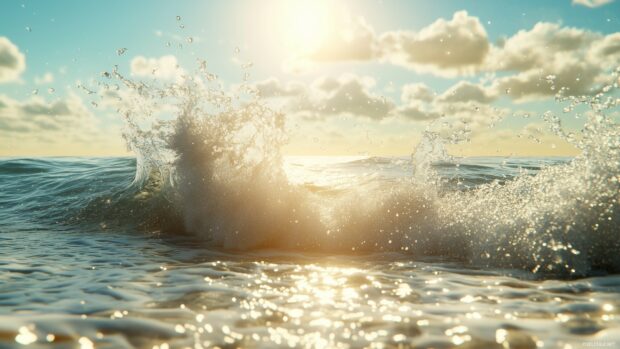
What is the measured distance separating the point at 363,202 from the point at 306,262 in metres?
2.27

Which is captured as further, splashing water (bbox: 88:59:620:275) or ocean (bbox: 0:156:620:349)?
splashing water (bbox: 88:59:620:275)

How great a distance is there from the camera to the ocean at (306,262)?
2914mm

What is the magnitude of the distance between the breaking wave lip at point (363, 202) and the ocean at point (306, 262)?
0.03 metres

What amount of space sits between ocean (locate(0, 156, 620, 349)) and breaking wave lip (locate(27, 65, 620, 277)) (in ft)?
A: 0.08

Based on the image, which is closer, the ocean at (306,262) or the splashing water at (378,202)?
the ocean at (306,262)

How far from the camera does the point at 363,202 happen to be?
744 centimetres

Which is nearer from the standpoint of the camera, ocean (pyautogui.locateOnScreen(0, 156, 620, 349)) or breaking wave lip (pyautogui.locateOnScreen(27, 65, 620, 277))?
ocean (pyautogui.locateOnScreen(0, 156, 620, 349))

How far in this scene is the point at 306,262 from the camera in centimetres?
542

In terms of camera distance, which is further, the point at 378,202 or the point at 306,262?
the point at 378,202

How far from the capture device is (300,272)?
4.79m

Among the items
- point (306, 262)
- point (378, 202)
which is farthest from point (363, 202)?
point (306, 262)

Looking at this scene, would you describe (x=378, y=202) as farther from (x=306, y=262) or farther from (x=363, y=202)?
(x=306, y=262)

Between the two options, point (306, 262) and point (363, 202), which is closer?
point (306, 262)

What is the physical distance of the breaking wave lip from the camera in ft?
18.1
